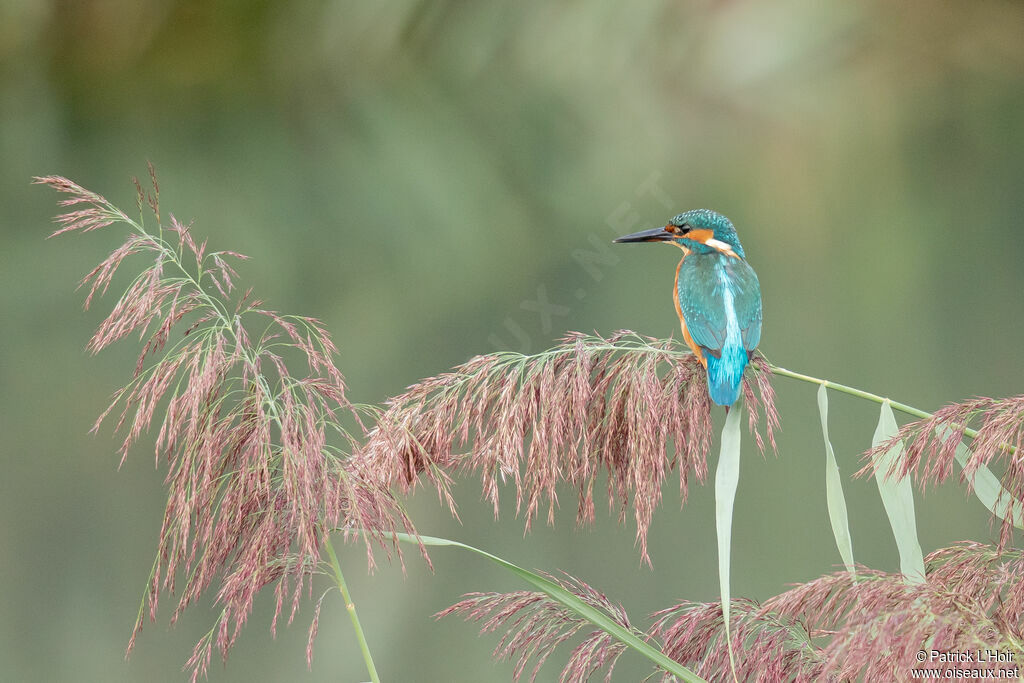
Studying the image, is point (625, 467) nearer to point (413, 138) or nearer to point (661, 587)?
point (661, 587)

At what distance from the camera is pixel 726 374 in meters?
1.02

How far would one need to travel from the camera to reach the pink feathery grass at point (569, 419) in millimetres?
983

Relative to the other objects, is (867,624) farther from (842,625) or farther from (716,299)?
(716,299)

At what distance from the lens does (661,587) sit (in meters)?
2.07

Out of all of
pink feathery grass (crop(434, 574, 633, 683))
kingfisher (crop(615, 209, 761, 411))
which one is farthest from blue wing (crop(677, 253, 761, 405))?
pink feathery grass (crop(434, 574, 633, 683))

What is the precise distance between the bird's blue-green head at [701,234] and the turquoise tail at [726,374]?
1.03 ft

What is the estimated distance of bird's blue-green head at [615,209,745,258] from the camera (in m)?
1.34

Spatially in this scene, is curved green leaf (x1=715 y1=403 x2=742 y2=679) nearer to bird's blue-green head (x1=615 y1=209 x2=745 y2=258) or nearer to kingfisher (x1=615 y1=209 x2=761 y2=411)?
kingfisher (x1=615 y1=209 x2=761 y2=411)

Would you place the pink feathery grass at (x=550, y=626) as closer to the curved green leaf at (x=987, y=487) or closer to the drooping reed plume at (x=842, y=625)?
the drooping reed plume at (x=842, y=625)

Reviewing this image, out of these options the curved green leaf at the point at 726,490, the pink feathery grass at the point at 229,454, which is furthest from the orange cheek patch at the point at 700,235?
the pink feathery grass at the point at 229,454

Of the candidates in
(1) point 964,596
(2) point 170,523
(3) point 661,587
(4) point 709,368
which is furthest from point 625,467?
(3) point 661,587

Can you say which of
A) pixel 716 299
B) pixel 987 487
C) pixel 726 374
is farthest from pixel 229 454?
pixel 987 487

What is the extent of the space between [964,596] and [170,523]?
66 centimetres

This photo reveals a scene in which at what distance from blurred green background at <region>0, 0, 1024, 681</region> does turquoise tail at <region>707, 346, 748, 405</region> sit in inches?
41.5
